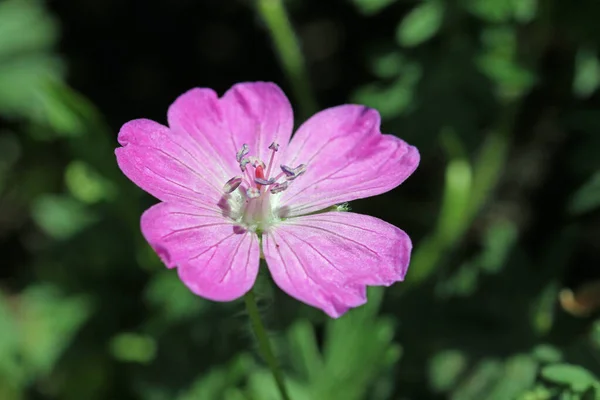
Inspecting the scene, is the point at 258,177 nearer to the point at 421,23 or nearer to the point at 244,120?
the point at 244,120

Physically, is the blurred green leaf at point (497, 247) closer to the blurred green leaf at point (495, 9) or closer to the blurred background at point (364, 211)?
the blurred background at point (364, 211)

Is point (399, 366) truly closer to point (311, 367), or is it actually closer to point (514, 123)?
point (311, 367)

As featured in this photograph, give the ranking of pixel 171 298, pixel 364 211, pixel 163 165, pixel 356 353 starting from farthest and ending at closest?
pixel 364 211
pixel 171 298
pixel 356 353
pixel 163 165

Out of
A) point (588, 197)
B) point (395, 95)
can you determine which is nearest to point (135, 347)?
point (395, 95)

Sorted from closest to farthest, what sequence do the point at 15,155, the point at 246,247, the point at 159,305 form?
the point at 246,247 < the point at 159,305 < the point at 15,155

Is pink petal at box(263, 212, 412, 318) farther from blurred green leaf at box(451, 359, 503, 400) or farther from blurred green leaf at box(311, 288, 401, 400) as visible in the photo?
blurred green leaf at box(451, 359, 503, 400)

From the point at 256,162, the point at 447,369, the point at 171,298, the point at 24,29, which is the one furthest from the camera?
the point at 24,29

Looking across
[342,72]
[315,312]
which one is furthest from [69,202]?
[342,72]
